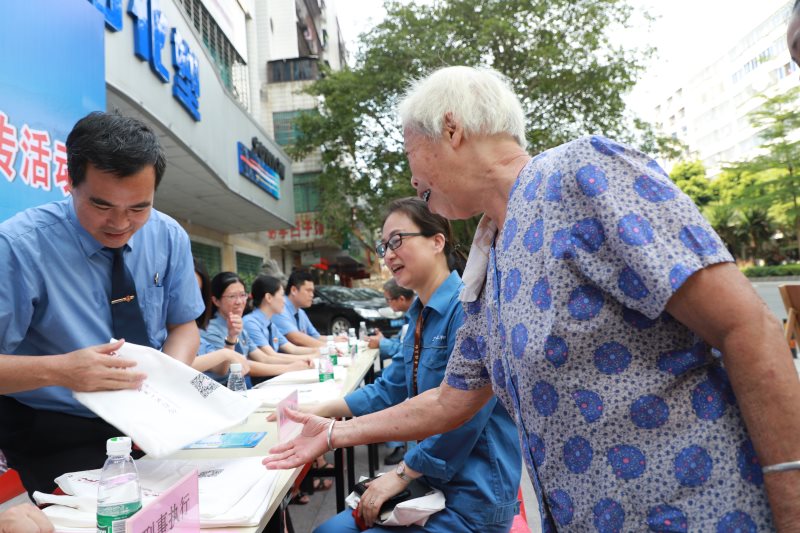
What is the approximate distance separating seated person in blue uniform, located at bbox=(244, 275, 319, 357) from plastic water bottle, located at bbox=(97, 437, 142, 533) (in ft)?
12.7

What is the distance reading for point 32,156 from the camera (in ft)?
9.62

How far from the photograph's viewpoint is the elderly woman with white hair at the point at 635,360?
2.83 ft

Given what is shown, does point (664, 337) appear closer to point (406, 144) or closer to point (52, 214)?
point (406, 144)

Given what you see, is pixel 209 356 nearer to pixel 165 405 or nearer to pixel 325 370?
pixel 325 370

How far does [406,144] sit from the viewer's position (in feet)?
4.51

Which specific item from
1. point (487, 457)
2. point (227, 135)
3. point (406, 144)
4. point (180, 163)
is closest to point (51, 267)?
point (406, 144)

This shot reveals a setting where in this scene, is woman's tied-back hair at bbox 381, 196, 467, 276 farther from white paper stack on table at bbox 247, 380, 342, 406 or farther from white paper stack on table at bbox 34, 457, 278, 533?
white paper stack on table at bbox 34, 457, 278, 533

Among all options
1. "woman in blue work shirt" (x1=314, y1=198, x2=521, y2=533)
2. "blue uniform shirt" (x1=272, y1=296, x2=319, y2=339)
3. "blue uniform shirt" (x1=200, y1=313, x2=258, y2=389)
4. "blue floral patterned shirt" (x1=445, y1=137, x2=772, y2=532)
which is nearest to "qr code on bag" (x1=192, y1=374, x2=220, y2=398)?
"woman in blue work shirt" (x1=314, y1=198, x2=521, y2=533)

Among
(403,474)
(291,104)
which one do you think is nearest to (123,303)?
(403,474)

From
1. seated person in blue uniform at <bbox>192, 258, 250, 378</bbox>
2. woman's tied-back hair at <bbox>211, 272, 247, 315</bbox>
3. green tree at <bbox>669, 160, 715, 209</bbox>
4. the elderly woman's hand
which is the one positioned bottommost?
the elderly woman's hand

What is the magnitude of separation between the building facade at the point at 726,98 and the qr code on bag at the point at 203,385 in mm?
48471

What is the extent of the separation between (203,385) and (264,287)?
378cm

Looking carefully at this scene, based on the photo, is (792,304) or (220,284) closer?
(220,284)

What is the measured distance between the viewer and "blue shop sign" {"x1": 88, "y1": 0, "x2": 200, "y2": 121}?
5586 mm
